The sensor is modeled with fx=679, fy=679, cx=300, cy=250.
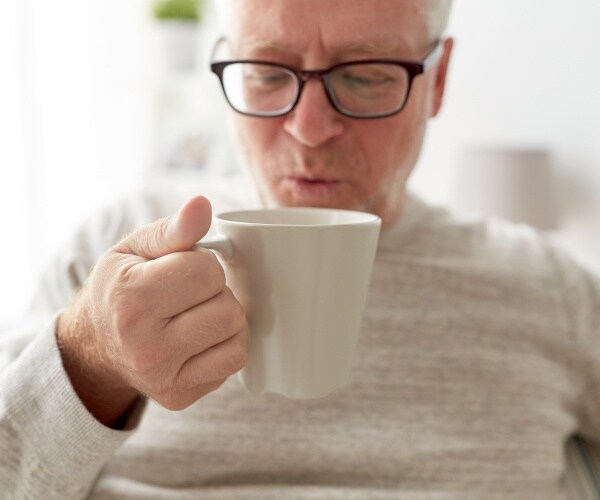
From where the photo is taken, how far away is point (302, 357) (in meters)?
0.60

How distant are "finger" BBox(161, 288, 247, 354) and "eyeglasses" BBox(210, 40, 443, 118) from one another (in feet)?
1.21

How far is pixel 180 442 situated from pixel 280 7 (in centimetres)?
60

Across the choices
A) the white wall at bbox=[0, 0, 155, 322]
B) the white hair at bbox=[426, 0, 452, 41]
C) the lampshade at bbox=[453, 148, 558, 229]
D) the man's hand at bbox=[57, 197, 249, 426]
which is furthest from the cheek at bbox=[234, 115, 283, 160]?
the white wall at bbox=[0, 0, 155, 322]

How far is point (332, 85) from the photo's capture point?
2.89 feet

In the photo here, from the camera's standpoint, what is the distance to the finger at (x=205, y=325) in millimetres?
559

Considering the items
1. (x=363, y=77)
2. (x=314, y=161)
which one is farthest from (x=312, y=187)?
(x=363, y=77)

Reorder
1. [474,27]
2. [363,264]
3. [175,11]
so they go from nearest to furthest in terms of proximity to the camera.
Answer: [363,264], [474,27], [175,11]

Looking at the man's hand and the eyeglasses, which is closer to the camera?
the man's hand

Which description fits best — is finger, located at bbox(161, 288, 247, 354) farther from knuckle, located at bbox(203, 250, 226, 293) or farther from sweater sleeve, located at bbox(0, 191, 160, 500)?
sweater sleeve, located at bbox(0, 191, 160, 500)

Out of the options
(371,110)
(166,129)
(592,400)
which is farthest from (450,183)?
(371,110)

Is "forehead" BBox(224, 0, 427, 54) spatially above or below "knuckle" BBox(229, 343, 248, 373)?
above

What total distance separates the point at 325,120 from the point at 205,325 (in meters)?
0.40

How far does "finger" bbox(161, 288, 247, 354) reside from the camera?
56 centimetres

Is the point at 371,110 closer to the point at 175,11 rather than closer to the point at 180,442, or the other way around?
the point at 180,442
